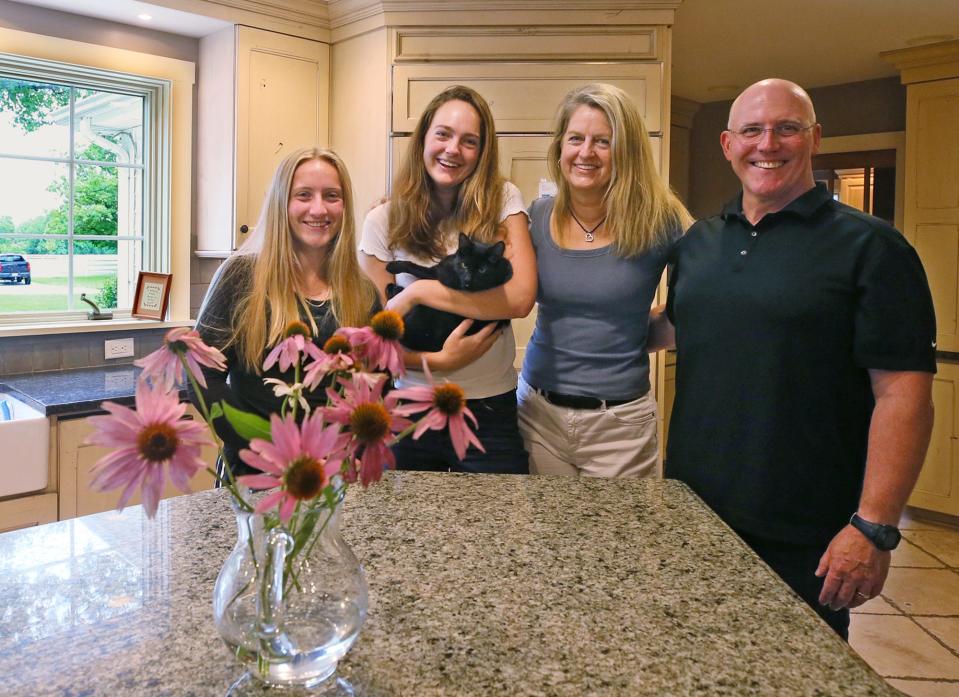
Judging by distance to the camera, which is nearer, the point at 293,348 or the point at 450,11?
the point at 293,348

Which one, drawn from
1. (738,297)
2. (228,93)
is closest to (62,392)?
(228,93)

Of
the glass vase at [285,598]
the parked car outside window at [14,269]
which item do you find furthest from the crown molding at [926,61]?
the glass vase at [285,598]

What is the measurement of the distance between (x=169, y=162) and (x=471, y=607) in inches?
119

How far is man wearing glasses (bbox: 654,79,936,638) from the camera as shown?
142 centimetres

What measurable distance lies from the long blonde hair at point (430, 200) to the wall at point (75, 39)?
5.97ft

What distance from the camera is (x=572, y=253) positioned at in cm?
187

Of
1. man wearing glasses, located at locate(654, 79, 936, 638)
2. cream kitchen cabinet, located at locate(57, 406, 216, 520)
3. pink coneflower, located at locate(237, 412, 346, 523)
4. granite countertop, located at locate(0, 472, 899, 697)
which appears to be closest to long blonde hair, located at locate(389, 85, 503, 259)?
man wearing glasses, located at locate(654, 79, 936, 638)

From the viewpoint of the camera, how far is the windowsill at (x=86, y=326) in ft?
9.75

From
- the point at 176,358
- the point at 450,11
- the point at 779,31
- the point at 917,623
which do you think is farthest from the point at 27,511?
the point at 779,31

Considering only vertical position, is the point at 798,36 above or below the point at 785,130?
above

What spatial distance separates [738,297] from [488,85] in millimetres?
1923

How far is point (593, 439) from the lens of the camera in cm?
182

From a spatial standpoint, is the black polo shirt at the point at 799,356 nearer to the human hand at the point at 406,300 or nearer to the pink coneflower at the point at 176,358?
the human hand at the point at 406,300

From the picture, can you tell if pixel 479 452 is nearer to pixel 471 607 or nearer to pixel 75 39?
pixel 471 607
